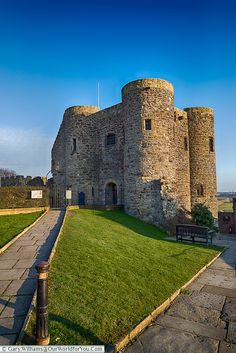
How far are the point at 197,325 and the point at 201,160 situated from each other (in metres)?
20.4

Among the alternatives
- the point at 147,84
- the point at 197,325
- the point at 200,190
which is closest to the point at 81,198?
the point at 200,190

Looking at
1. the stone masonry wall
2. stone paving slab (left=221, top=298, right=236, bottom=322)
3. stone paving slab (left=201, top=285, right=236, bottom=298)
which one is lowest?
stone paving slab (left=201, top=285, right=236, bottom=298)

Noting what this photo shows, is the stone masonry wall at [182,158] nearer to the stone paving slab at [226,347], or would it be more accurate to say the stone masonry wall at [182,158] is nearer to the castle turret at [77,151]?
the castle turret at [77,151]

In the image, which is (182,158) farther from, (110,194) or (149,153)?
(110,194)

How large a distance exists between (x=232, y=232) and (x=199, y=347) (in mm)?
27629

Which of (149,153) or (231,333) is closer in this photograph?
(231,333)

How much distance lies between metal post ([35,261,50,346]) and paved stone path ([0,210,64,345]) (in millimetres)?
397

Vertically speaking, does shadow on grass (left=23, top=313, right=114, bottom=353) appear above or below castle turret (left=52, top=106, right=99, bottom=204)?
below

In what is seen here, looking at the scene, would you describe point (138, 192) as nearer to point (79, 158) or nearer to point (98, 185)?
point (98, 185)

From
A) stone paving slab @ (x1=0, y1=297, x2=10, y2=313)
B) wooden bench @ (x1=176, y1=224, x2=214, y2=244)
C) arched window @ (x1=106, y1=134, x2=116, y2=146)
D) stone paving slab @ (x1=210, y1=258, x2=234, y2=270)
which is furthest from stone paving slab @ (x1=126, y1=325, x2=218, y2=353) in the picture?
arched window @ (x1=106, y1=134, x2=116, y2=146)

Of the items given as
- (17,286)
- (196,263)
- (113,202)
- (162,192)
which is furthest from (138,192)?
(17,286)

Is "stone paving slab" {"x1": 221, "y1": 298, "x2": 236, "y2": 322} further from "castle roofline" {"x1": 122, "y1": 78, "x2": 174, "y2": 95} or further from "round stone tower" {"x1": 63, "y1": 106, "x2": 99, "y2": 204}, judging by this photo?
"round stone tower" {"x1": 63, "y1": 106, "x2": 99, "y2": 204}

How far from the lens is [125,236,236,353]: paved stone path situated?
13.3ft

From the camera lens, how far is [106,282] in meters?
5.80
